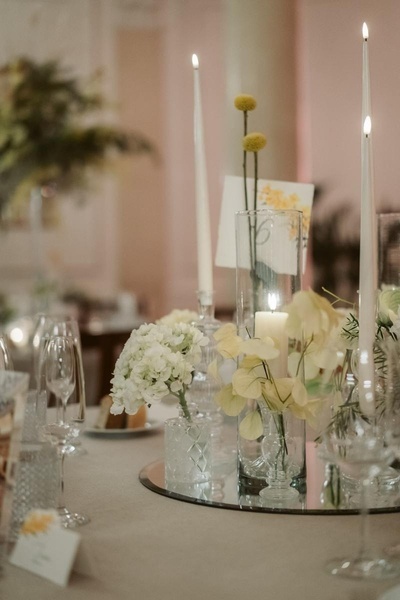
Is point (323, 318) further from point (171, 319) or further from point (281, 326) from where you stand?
point (171, 319)

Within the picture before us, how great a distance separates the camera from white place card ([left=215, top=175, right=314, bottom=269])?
1631mm

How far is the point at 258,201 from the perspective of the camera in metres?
1.67

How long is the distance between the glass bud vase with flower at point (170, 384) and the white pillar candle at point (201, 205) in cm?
23

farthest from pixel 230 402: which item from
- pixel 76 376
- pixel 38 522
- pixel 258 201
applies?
pixel 258 201

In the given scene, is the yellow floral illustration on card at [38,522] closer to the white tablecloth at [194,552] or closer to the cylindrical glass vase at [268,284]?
the white tablecloth at [194,552]

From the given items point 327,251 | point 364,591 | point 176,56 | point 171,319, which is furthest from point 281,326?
point 176,56

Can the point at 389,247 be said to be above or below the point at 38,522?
above

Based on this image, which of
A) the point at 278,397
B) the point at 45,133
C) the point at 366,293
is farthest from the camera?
the point at 45,133

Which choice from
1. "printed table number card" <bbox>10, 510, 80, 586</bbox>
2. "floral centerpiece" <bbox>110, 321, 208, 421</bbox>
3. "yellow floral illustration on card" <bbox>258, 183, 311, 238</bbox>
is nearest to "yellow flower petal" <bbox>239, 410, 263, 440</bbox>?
"floral centerpiece" <bbox>110, 321, 208, 421</bbox>

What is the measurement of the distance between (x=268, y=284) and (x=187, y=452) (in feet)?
0.99

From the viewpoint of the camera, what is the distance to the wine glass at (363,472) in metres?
0.99

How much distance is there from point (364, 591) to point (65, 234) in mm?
6667

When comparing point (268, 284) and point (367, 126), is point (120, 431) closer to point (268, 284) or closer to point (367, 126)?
point (268, 284)

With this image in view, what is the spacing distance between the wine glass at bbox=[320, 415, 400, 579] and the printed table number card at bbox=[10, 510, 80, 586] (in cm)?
30
